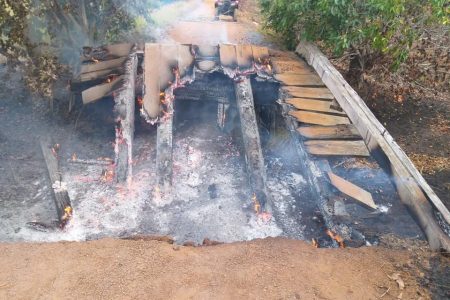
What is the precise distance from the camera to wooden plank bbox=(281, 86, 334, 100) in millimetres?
5793

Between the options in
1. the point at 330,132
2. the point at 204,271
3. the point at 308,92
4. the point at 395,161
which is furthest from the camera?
the point at 308,92

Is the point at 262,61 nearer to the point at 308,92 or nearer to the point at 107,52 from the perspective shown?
the point at 308,92

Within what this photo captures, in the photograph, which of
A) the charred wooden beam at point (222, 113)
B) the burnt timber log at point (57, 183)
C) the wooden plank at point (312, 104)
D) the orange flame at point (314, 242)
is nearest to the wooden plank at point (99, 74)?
the burnt timber log at point (57, 183)

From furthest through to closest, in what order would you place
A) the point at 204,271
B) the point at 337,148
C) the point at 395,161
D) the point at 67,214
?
the point at 337,148, the point at 67,214, the point at 395,161, the point at 204,271

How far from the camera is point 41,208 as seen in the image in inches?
189

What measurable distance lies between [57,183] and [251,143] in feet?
8.97

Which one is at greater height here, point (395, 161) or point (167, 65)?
point (167, 65)

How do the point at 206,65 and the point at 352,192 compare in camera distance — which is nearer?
the point at 352,192

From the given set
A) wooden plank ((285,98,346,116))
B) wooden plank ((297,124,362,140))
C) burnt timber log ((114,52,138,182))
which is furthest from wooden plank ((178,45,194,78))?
wooden plank ((297,124,362,140))

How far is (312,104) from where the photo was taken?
5.62 m

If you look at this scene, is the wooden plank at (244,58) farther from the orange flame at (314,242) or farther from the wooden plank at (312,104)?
the orange flame at (314,242)

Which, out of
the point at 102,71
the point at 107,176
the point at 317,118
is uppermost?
the point at 102,71

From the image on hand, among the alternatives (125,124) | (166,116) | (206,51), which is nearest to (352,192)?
(166,116)

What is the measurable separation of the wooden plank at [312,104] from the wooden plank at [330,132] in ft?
1.28
